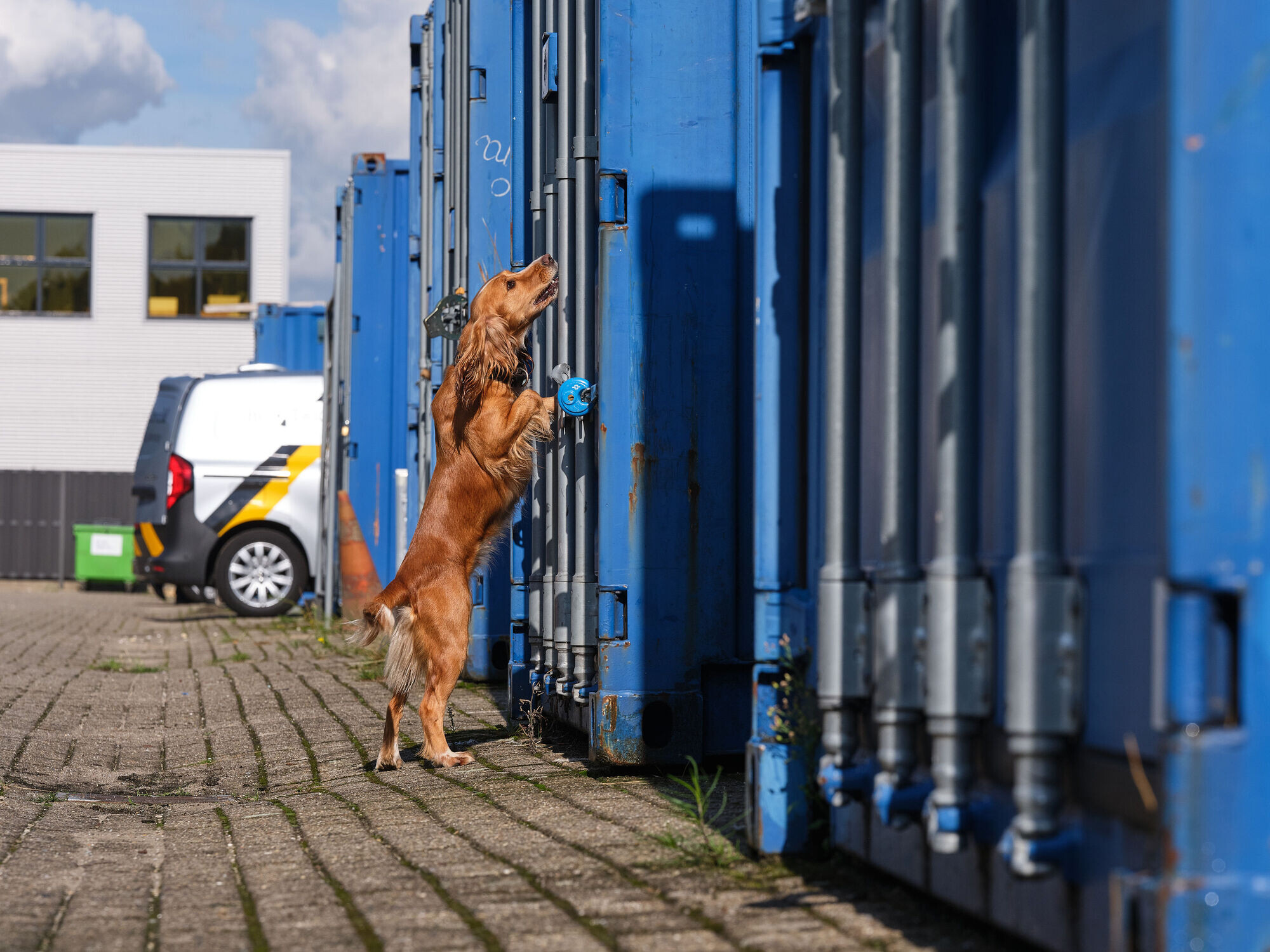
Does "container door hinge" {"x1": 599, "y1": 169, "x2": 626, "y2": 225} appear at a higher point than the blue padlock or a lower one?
higher

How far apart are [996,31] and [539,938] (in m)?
1.92

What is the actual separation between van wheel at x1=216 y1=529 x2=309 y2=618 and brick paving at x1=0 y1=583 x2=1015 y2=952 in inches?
254

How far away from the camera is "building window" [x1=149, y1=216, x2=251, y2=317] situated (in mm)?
28906

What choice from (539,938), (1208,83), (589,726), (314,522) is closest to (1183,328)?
(1208,83)

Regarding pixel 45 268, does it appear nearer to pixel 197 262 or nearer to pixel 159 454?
pixel 197 262

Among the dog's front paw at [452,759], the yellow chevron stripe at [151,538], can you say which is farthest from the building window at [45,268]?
the dog's front paw at [452,759]

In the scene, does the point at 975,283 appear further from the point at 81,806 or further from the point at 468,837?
the point at 81,806

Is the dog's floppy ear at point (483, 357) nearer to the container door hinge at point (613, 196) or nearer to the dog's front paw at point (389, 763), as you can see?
the container door hinge at point (613, 196)

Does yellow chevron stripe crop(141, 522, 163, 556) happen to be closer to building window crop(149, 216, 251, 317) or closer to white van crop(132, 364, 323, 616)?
white van crop(132, 364, 323, 616)

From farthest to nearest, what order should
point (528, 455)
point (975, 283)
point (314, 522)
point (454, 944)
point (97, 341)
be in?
1. point (97, 341)
2. point (314, 522)
3. point (528, 455)
4. point (454, 944)
5. point (975, 283)

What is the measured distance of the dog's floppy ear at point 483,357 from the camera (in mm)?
5707

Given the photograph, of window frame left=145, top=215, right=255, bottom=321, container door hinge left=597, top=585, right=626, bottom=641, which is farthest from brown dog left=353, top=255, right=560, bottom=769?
window frame left=145, top=215, right=255, bottom=321

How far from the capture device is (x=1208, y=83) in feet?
6.00

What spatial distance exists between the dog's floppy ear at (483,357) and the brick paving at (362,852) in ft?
4.87
